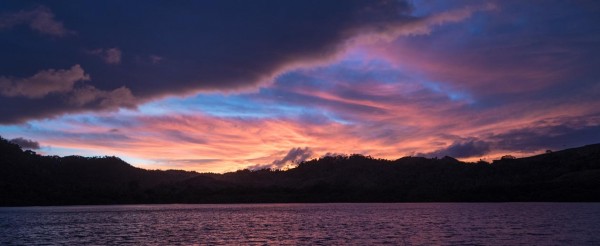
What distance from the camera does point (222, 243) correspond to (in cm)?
8969

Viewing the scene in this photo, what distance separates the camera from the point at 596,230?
10219 cm

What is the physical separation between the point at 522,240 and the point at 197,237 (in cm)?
6133

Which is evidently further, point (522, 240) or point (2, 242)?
point (2, 242)

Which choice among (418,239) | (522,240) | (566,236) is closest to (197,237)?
(418,239)

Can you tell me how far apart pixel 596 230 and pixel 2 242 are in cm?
11745

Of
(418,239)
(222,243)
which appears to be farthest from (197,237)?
(418,239)

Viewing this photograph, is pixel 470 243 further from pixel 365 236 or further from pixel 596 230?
pixel 596 230

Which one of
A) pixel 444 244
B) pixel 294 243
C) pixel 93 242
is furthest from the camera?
pixel 93 242

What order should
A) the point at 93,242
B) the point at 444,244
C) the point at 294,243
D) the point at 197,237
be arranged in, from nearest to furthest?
1. the point at 444,244
2. the point at 294,243
3. the point at 93,242
4. the point at 197,237

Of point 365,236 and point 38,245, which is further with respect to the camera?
point 365,236

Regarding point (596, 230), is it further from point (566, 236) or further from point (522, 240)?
point (522, 240)

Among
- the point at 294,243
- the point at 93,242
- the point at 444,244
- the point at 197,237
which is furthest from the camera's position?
the point at 197,237

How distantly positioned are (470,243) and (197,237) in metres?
52.9

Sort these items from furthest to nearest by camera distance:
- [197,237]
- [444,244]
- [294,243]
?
[197,237], [294,243], [444,244]
